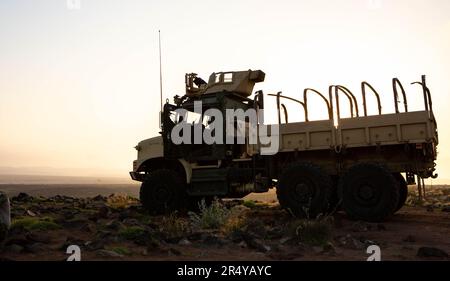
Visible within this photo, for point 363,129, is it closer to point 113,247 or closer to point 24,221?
point 113,247

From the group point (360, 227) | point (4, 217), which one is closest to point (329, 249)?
point (360, 227)

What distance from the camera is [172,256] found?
6.79 meters

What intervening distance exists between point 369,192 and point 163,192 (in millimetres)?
A: 5738

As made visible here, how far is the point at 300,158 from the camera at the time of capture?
36.7 feet

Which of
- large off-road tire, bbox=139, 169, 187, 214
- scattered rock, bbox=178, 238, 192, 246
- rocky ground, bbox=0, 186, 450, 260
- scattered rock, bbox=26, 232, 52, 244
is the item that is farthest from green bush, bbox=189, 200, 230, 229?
scattered rock, bbox=26, 232, 52, 244

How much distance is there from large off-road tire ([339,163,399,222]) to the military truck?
2cm

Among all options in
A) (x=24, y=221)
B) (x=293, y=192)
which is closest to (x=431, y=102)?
(x=293, y=192)

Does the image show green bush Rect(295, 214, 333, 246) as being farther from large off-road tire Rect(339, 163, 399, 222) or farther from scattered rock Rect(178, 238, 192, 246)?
large off-road tire Rect(339, 163, 399, 222)

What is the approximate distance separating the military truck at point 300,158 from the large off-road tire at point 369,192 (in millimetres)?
22

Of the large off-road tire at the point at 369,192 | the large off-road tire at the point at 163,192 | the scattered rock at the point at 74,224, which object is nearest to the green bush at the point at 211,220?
the large off-road tire at the point at 163,192

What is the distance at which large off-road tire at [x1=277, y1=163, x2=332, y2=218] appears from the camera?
10.4 meters

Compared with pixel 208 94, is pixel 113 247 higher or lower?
lower

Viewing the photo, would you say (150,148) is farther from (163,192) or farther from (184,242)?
(184,242)

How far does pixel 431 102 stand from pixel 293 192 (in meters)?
3.89
